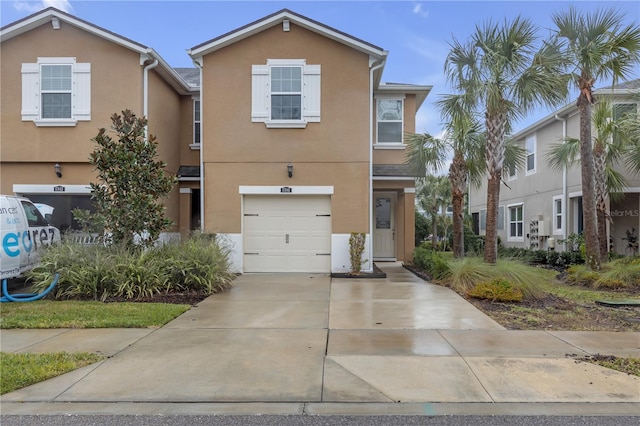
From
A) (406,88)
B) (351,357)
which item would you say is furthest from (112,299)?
(406,88)

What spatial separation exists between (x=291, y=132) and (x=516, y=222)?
14.9 meters

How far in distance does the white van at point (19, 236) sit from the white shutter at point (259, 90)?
6150 millimetres

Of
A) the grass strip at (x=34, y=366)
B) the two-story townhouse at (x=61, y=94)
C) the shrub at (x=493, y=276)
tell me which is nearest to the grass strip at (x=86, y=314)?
the grass strip at (x=34, y=366)

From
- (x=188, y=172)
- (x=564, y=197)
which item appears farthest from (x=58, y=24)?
(x=564, y=197)

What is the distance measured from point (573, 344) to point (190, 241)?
811 cm

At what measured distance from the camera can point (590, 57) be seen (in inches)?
439

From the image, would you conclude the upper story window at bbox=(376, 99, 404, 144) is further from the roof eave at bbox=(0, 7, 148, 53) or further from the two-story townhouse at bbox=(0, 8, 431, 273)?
the roof eave at bbox=(0, 7, 148, 53)

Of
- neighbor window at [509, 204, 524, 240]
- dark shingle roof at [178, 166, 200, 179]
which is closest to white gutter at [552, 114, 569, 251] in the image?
neighbor window at [509, 204, 524, 240]

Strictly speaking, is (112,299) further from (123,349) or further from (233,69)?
(233,69)

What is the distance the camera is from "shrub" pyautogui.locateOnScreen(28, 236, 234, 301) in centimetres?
877

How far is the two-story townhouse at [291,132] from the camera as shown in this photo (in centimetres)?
1259

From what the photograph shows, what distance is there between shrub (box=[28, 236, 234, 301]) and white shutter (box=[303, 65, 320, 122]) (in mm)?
5197

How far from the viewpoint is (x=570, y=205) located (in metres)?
17.1

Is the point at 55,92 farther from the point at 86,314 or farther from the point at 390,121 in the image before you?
the point at 390,121
